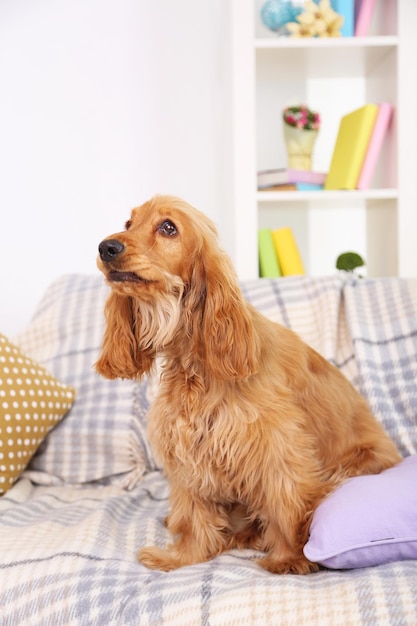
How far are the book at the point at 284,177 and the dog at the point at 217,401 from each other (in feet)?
3.94

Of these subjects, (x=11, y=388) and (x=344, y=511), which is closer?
(x=344, y=511)

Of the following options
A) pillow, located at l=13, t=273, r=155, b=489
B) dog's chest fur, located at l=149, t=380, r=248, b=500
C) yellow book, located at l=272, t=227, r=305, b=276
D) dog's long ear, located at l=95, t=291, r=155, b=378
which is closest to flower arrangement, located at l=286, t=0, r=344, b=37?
yellow book, located at l=272, t=227, r=305, b=276

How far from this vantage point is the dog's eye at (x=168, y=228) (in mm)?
1553

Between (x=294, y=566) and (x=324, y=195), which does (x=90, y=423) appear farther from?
(x=324, y=195)

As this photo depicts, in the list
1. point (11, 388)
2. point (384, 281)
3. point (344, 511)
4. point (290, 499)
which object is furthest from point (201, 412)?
point (384, 281)

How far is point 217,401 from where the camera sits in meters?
1.63

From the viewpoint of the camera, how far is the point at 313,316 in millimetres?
2416

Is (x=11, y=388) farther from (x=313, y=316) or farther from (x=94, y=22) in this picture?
(x=94, y=22)

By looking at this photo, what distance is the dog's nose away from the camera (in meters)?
1.46

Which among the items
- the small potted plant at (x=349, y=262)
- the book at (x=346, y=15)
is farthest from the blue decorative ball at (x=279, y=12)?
the small potted plant at (x=349, y=262)

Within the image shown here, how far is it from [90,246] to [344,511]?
79.3 inches

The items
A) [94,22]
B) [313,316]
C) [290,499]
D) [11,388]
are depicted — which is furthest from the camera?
[94,22]

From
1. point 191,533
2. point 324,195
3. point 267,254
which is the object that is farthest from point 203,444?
point 324,195

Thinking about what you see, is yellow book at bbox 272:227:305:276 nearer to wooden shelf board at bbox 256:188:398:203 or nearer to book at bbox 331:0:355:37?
wooden shelf board at bbox 256:188:398:203
